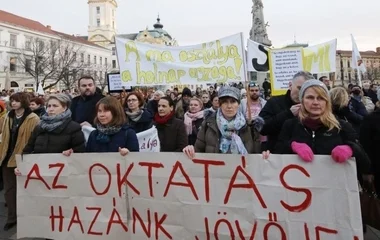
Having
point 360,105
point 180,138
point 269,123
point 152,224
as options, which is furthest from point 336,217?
point 360,105

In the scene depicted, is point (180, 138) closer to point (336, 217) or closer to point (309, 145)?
point (309, 145)

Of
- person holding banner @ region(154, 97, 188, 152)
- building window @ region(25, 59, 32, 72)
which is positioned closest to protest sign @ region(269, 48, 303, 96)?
person holding banner @ region(154, 97, 188, 152)

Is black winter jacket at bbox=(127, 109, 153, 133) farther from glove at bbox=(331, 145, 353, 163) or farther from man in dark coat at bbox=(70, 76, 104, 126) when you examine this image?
glove at bbox=(331, 145, 353, 163)

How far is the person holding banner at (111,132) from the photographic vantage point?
3.48 meters

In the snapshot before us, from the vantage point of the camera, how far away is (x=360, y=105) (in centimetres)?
632

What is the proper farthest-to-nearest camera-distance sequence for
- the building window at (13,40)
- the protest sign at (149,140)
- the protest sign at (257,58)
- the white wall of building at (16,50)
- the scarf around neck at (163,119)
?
1. the building window at (13,40)
2. the white wall of building at (16,50)
3. the protest sign at (257,58)
4. the scarf around neck at (163,119)
5. the protest sign at (149,140)

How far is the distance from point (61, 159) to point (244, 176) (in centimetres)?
175

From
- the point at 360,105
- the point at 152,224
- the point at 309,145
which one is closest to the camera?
the point at 309,145

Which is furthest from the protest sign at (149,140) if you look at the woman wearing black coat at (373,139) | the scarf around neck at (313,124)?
the woman wearing black coat at (373,139)

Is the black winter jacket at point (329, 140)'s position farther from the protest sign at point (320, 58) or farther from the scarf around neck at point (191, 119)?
the scarf around neck at point (191, 119)

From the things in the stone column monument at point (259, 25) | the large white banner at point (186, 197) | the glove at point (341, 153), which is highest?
the stone column monument at point (259, 25)

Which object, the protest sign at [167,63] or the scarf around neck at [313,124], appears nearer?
the scarf around neck at [313,124]

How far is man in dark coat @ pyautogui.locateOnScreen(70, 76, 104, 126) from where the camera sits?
4812 mm

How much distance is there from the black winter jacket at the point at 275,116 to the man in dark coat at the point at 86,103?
2.30m
